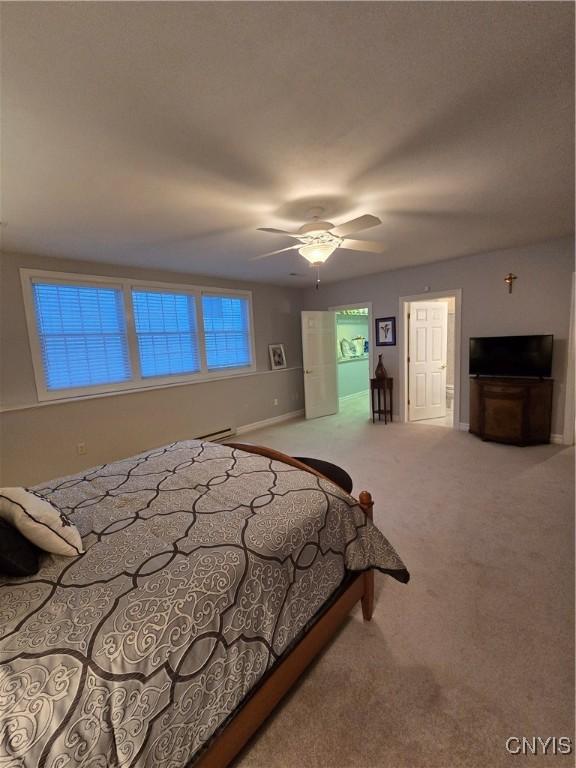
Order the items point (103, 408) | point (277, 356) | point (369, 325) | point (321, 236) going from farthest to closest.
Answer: point (277, 356) < point (369, 325) < point (103, 408) < point (321, 236)

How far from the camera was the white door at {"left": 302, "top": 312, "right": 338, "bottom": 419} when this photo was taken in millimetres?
5789

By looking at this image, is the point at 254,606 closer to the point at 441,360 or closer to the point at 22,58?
the point at 22,58

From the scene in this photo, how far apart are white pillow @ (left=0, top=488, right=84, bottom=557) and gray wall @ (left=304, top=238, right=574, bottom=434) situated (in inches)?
187

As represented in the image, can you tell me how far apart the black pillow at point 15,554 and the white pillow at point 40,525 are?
0.9 inches

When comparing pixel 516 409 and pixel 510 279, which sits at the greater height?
pixel 510 279

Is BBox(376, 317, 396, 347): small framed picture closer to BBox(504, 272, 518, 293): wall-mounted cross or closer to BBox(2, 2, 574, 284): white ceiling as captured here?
BBox(504, 272, 518, 293): wall-mounted cross

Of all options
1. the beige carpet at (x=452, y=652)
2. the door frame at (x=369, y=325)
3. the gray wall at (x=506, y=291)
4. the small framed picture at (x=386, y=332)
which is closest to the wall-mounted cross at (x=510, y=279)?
the gray wall at (x=506, y=291)

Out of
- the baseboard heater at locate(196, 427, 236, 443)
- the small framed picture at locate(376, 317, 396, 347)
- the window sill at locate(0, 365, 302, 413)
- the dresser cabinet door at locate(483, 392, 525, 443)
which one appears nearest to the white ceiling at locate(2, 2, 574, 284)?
the window sill at locate(0, 365, 302, 413)

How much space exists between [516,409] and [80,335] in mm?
5161

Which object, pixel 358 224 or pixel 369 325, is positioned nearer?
pixel 358 224

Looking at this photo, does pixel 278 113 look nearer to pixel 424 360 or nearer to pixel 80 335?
pixel 80 335

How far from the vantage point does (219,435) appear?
16.3 feet

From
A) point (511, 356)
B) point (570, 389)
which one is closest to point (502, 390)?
point (511, 356)

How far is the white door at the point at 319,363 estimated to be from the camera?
5789mm
